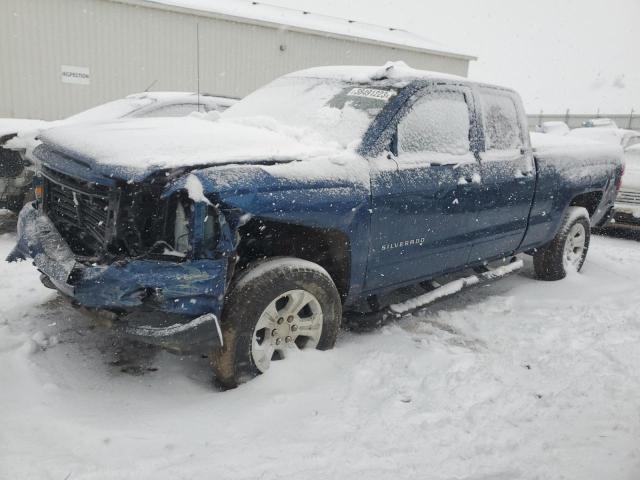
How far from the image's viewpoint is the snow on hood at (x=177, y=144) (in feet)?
8.78

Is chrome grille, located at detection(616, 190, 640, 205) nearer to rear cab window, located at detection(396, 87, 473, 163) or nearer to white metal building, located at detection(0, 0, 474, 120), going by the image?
rear cab window, located at detection(396, 87, 473, 163)

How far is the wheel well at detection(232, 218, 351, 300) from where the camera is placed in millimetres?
3113

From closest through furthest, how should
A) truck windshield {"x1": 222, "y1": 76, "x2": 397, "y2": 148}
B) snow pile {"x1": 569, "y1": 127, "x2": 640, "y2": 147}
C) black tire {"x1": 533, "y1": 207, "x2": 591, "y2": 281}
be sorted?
truck windshield {"x1": 222, "y1": 76, "x2": 397, "y2": 148} → black tire {"x1": 533, "y1": 207, "x2": 591, "y2": 281} → snow pile {"x1": 569, "y1": 127, "x2": 640, "y2": 147}

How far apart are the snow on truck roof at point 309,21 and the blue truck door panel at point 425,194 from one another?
1105 cm

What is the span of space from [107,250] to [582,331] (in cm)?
342

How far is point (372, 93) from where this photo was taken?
373 cm

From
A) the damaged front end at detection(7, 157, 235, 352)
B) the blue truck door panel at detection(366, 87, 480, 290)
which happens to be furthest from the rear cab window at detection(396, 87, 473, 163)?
the damaged front end at detection(7, 157, 235, 352)

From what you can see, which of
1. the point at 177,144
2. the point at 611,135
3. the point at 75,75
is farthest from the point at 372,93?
the point at 611,135

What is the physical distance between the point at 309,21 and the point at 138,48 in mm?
5732

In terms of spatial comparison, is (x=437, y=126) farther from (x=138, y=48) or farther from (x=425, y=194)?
(x=138, y=48)

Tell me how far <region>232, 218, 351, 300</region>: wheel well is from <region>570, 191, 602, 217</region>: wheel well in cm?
342

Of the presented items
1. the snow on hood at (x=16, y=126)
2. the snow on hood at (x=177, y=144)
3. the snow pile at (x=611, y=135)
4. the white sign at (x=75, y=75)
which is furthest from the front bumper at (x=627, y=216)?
the white sign at (x=75, y=75)

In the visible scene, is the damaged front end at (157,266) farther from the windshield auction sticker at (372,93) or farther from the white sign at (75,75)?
the white sign at (75,75)

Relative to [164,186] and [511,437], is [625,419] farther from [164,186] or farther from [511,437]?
[164,186]
